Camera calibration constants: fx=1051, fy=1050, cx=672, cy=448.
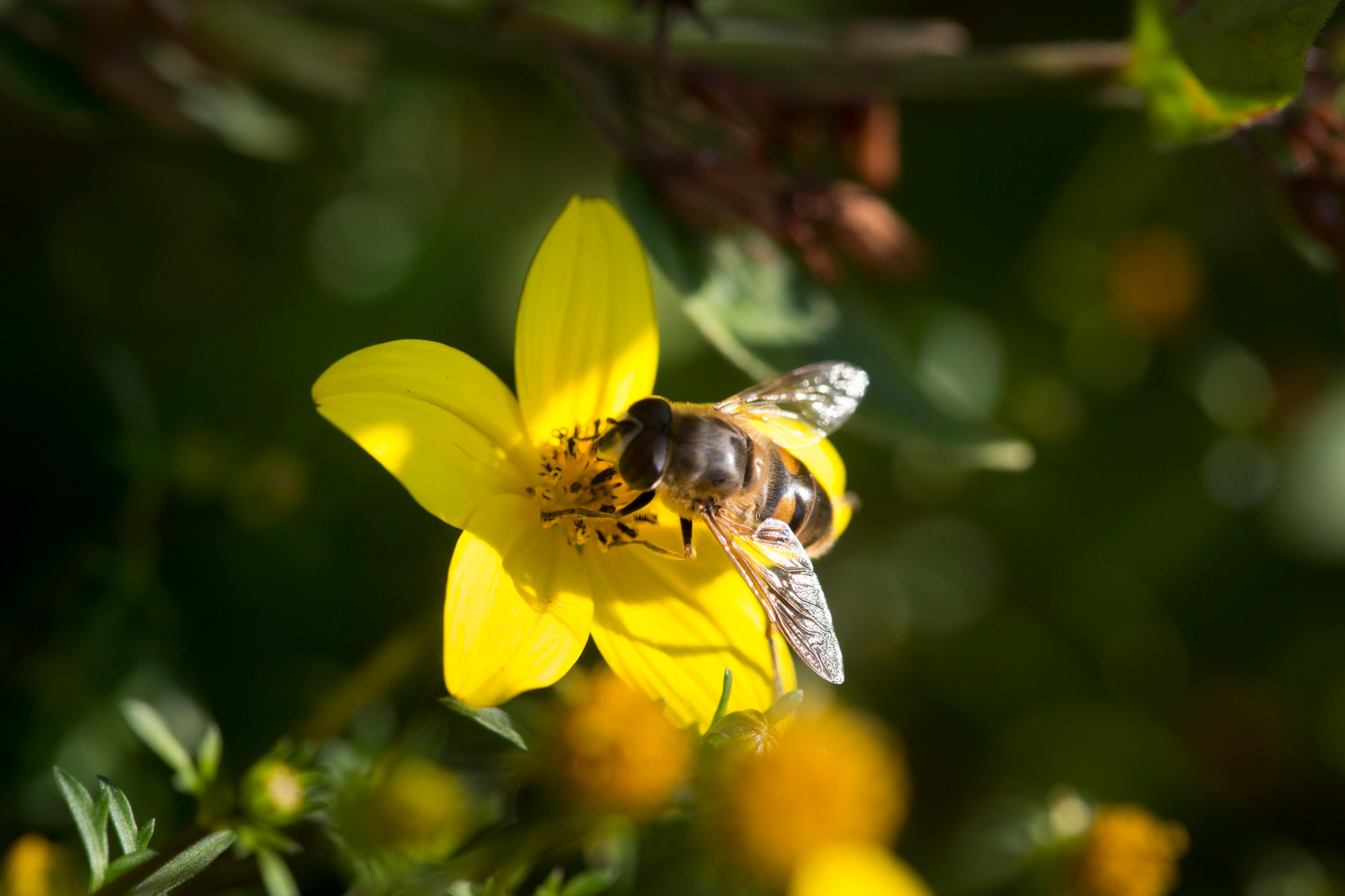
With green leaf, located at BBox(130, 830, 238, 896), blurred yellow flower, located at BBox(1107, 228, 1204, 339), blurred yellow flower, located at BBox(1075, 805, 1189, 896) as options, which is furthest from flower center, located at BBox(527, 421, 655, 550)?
blurred yellow flower, located at BBox(1107, 228, 1204, 339)

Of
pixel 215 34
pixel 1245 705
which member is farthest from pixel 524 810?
pixel 1245 705

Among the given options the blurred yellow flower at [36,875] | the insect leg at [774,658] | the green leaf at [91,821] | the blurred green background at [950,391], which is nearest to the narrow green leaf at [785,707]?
the insect leg at [774,658]

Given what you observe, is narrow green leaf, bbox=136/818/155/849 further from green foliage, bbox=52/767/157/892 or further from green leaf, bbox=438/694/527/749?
green leaf, bbox=438/694/527/749

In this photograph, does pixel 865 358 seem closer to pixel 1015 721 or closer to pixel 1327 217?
pixel 1327 217

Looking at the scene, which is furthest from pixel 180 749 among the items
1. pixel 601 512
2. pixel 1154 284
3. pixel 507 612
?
pixel 1154 284

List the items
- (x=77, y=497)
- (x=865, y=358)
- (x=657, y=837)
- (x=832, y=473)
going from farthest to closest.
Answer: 1. (x=77, y=497)
2. (x=865, y=358)
3. (x=832, y=473)
4. (x=657, y=837)

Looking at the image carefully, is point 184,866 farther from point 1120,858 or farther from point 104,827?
point 1120,858

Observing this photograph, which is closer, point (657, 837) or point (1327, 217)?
point (657, 837)
